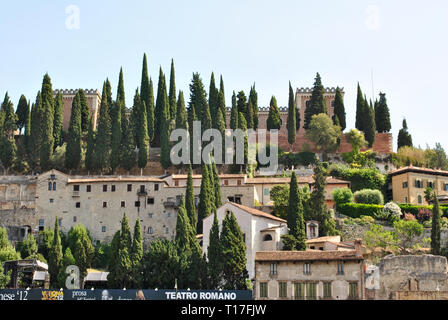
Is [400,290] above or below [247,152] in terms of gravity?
below

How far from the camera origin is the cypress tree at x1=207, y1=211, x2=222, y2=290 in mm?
49938

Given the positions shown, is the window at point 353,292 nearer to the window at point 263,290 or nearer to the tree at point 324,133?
the window at point 263,290

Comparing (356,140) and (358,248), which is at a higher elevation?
(356,140)

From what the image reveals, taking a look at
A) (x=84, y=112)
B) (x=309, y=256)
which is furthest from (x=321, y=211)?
(x=84, y=112)

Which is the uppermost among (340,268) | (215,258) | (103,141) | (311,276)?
(103,141)

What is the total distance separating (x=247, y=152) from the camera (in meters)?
74.4

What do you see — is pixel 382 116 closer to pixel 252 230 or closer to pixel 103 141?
pixel 103 141

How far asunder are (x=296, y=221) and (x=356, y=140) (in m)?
28.3

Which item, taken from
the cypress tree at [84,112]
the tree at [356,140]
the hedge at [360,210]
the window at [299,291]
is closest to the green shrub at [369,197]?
the hedge at [360,210]

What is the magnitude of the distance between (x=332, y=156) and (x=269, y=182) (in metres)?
14.7

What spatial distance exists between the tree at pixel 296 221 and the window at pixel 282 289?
6.52m

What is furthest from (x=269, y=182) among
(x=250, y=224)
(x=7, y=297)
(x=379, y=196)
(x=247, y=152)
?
A: (x=7, y=297)

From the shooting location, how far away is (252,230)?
5578 centimetres

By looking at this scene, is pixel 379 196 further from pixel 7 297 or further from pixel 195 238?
pixel 7 297
